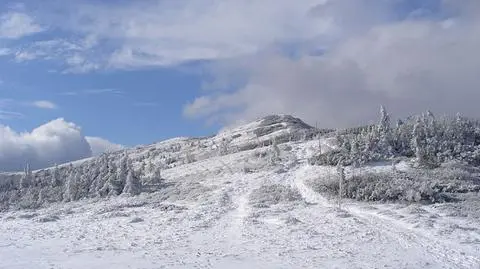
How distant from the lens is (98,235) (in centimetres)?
3747

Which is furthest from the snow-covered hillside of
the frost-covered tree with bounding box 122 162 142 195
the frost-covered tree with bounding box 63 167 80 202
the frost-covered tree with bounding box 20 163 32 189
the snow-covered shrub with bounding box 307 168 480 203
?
the frost-covered tree with bounding box 20 163 32 189

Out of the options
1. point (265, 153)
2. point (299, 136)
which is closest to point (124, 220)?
point (265, 153)

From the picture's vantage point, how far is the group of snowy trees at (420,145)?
8881 centimetres

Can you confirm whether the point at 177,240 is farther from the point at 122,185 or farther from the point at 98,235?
the point at 122,185

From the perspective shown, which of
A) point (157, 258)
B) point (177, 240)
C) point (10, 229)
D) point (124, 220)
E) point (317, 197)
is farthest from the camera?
point (317, 197)

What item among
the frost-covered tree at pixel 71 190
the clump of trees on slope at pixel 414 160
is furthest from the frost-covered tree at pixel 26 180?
the clump of trees on slope at pixel 414 160

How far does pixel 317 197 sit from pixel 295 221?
23.6 meters

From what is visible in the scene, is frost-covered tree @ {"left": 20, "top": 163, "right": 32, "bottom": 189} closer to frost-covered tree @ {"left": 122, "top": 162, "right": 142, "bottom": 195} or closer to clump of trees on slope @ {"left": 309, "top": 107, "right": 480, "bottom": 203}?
frost-covered tree @ {"left": 122, "top": 162, "right": 142, "bottom": 195}

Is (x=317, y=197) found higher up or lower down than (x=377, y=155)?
lower down

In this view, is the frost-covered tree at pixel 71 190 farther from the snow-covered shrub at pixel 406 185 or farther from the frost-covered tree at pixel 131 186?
the snow-covered shrub at pixel 406 185

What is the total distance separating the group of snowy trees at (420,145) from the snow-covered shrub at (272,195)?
2101cm

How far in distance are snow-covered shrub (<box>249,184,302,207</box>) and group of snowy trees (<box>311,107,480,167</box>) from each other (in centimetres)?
2101

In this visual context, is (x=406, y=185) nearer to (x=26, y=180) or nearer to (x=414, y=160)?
(x=414, y=160)

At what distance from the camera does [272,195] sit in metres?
67.8
